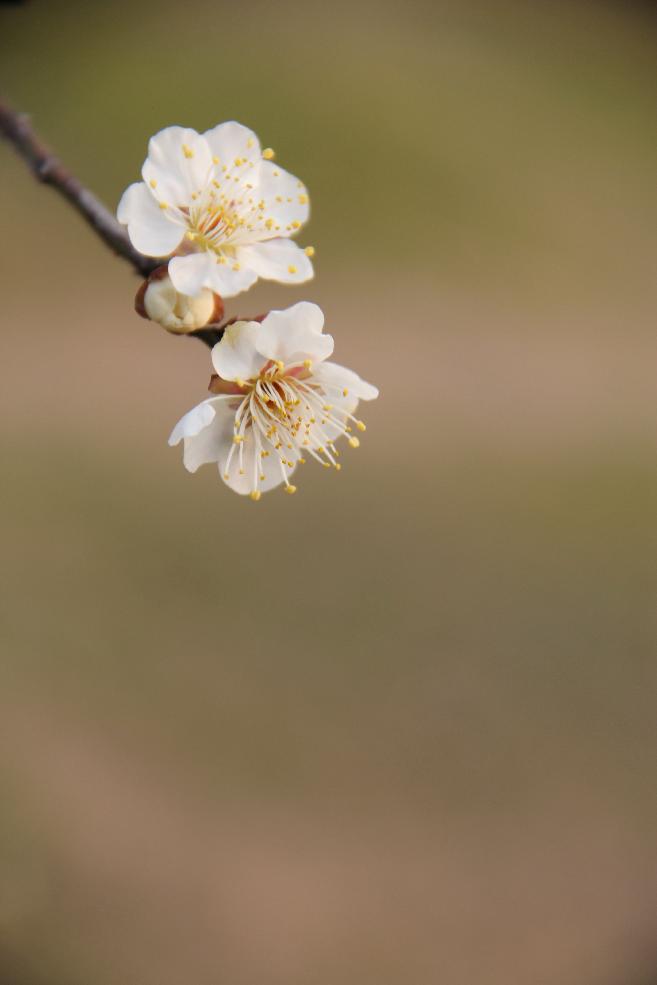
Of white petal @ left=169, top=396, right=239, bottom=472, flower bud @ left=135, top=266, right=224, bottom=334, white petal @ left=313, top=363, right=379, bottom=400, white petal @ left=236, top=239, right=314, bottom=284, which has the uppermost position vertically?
white petal @ left=236, top=239, right=314, bottom=284

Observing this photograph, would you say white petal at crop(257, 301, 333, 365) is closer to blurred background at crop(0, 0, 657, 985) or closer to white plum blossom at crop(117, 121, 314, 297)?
white plum blossom at crop(117, 121, 314, 297)

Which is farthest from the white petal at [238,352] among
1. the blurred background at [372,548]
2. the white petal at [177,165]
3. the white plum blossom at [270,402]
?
the blurred background at [372,548]

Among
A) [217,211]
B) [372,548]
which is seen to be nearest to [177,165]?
[217,211]

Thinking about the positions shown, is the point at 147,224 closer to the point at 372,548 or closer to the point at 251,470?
the point at 251,470

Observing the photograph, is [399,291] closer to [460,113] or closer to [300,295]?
[300,295]

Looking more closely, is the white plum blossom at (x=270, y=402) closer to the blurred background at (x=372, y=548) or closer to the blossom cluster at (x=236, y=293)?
the blossom cluster at (x=236, y=293)

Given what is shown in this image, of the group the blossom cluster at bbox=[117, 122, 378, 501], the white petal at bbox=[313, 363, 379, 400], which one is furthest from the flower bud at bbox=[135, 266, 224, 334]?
the white petal at bbox=[313, 363, 379, 400]
